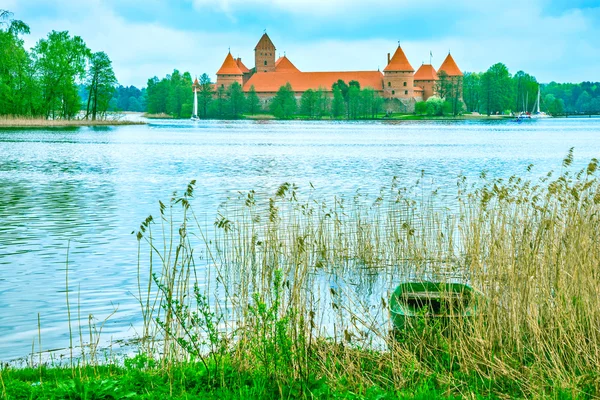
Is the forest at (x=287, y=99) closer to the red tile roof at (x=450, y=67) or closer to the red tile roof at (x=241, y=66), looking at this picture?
the red tile roof at (x=450, y=67)

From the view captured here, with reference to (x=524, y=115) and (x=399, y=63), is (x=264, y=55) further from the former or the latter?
(x=524, y=115)

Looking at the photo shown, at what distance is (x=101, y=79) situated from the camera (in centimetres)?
6078

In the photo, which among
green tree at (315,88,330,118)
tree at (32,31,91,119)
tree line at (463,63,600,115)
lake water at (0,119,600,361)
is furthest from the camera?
green tree at (315,88,330,118)

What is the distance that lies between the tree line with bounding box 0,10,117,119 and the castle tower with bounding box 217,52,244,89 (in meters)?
55.4

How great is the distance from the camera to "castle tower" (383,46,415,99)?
354 ft

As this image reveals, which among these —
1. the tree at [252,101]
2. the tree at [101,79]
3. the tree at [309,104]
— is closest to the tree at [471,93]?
the tree at [309,104]

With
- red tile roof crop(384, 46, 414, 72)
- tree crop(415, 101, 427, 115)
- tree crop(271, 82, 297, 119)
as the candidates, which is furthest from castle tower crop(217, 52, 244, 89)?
tree crop(415, 101, 427, 115)

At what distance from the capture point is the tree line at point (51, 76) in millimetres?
47625

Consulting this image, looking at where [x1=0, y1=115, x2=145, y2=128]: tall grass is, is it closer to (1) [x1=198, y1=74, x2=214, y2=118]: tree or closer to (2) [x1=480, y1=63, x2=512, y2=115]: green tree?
(1) [x1=198, y1=74, x2=214, y2=118]: tree

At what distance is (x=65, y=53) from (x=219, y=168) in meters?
35.1

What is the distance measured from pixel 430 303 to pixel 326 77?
11552 centimetres

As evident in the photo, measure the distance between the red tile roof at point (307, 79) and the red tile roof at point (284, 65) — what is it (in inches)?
195

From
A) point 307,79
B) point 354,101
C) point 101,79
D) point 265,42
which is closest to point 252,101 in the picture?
point 307,79

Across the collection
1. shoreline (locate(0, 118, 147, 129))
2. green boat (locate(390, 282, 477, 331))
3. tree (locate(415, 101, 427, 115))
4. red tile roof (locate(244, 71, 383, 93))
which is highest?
red tile roof (locate(244, 71, 383, 93))
